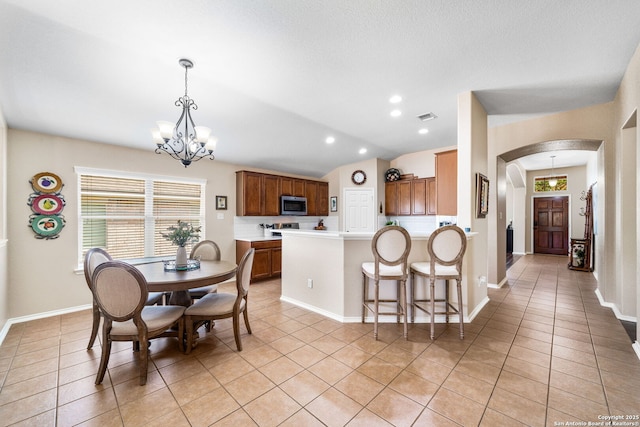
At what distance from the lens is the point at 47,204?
340cm

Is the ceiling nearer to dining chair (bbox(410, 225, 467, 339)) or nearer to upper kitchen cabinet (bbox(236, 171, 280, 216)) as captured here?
upper kitchen cabinet (bbox(236, 171, 280, 216))

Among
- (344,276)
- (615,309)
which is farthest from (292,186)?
(615,309)

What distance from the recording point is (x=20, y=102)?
278 cm

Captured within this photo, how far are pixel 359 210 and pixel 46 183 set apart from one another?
17.6 ft

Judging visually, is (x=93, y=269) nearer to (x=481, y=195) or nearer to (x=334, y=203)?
(x=481, y=195)

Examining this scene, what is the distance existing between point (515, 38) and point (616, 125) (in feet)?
8.28

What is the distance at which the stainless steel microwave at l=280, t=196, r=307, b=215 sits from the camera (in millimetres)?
5797

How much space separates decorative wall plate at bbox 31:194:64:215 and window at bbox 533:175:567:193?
38.5 ft

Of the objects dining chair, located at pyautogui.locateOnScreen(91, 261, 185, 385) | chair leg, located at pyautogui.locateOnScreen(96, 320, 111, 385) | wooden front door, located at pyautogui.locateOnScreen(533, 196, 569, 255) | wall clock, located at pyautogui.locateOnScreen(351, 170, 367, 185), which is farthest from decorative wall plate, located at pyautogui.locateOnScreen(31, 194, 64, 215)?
wooden front door, located at pyautogui.locateOnScreen(533, 196, 569, 255)

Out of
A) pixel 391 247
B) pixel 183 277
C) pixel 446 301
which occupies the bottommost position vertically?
pixel 446 301

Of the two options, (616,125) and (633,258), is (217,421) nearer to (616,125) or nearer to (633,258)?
(633,258)

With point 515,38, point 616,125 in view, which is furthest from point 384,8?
point 616,125

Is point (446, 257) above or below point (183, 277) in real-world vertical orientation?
above

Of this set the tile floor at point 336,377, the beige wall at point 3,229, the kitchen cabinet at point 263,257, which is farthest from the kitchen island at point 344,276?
the beige wall at point 3,229
